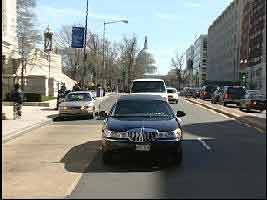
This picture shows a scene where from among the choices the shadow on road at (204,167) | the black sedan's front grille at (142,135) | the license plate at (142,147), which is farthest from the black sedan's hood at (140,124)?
the shadow on road at (204,167)

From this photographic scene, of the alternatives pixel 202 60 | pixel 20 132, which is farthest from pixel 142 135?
pixel 202 60

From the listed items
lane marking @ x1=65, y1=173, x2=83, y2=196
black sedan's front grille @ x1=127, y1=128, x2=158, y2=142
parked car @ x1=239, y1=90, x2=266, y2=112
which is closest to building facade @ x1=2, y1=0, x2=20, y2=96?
parked car @ x1=239, y1=90, x2=266, y2=112

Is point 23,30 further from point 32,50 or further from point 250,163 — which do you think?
point 250,163

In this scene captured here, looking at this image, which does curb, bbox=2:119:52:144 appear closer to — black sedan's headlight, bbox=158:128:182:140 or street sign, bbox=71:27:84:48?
black sedan's headlight, bbox=158:128:182:140

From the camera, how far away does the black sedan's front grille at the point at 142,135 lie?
11.4 meters

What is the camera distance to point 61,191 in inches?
356

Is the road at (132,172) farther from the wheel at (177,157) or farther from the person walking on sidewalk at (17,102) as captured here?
the person walking on sidewalk at (17,102)

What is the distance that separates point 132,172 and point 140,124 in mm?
1207

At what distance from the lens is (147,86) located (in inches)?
1199

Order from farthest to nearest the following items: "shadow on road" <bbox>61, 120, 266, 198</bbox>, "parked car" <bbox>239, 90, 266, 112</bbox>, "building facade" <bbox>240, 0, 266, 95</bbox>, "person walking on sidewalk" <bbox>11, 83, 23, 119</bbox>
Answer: "building facade" <bbox>240, 0, 266, 95</bbox>, "parked car" <bbox>239, 90, 266, 112</bbox>, "person walking on sidewalk" <bbox>11, 83, 23, 119</bbox>, "shadow on road" <bbox>61, 120, 266, 198</bbox>

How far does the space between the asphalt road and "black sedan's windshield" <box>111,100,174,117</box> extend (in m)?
1.10

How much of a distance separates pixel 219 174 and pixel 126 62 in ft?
362

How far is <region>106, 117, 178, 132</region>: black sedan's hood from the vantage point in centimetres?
1158

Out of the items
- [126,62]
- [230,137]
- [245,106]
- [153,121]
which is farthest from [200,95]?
[153,121]
